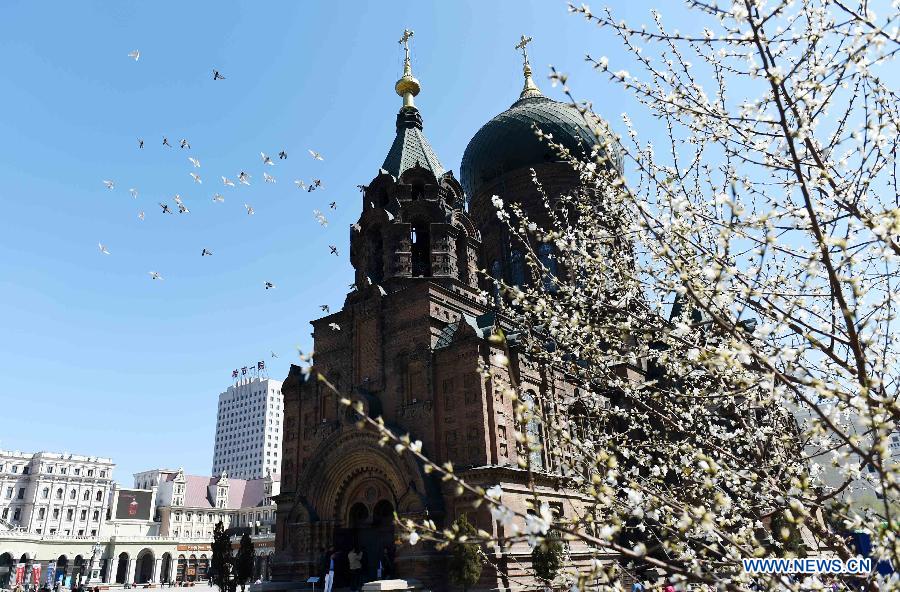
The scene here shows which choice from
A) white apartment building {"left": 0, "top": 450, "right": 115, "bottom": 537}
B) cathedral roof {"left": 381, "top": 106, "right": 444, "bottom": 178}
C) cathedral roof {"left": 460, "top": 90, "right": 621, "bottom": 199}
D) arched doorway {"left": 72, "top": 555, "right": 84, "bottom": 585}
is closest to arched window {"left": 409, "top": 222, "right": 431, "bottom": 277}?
cathedral roof {"left": 381, "top": 106, "right": 444, "bottom": 178}

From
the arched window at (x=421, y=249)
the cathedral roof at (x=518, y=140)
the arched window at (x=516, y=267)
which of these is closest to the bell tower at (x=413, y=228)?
the arched window at (x=421, y=249)

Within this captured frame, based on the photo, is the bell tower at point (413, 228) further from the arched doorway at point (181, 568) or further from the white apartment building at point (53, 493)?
the white apartment building at point (53, 493)

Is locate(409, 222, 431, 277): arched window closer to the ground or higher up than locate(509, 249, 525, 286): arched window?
closer to the ground

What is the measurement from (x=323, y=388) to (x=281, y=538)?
6878mm

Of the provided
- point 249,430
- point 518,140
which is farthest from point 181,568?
point 518,140

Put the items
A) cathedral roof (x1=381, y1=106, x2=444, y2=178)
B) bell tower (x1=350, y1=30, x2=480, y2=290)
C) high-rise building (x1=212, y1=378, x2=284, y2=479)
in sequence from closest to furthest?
bell tower (x1=350, y1=30, x2=480, y2=290), cathedral roof (x1=381, y1=106, x2=444, y2=178), high-rise building (x1=212, y1=378, x2=284, y2=479)

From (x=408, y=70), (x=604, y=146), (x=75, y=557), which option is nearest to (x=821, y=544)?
(x=604, y=146)

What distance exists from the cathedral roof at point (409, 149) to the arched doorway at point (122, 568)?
214 ft

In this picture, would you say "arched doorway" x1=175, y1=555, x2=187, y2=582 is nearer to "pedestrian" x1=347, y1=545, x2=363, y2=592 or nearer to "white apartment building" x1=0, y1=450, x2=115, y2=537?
"white apartment building" x1=0, y1=450, x2=115, y2=537

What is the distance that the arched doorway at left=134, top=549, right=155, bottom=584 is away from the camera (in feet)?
243

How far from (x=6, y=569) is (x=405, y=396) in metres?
60.9

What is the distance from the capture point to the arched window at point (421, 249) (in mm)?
29688

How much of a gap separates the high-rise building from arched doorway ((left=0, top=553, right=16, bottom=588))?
6848 cm

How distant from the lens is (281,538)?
2750 centimetres
